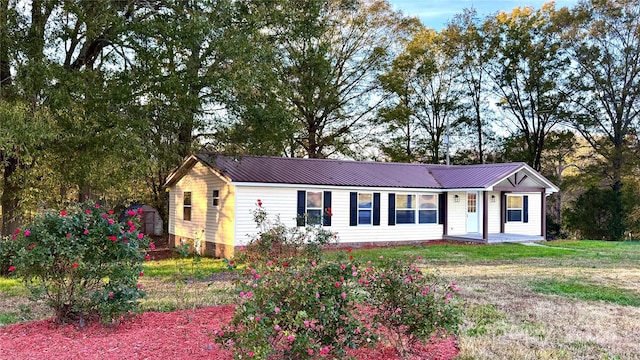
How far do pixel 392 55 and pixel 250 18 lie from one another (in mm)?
16163

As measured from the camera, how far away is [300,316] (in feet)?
12.0

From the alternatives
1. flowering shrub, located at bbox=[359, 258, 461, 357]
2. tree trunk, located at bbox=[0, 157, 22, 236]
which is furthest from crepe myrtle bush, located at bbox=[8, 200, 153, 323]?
tree trunk, located at bbox=[0, 157, 22, 236]

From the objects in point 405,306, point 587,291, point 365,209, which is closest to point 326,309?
point 405,306

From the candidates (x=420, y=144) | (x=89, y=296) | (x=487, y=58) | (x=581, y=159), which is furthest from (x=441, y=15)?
(x=89, y=296)

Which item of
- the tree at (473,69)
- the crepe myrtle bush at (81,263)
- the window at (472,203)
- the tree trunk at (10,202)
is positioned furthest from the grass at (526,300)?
the tree at (473,69)

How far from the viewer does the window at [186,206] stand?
17.3 m

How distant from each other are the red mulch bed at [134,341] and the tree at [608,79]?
1017 inches

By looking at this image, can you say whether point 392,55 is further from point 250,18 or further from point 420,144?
point 250,18

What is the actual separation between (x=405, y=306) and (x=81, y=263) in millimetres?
3384

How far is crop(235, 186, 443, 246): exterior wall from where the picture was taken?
14562mm

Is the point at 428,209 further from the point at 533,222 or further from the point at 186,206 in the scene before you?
the point at 186,206

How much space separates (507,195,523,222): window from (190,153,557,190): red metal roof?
1337 millimetres

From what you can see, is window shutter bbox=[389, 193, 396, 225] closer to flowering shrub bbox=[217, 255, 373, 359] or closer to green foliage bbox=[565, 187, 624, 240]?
Result: flowering shrub bbox=[217, 255, 373, 359]

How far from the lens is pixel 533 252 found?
15555 mm
